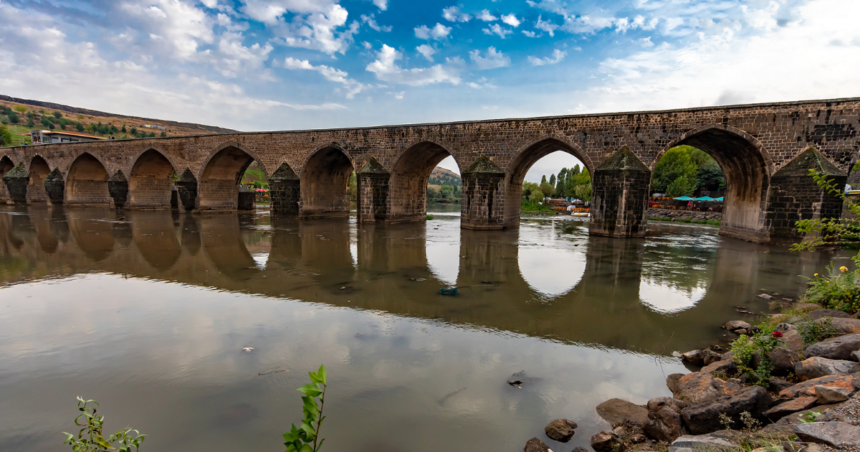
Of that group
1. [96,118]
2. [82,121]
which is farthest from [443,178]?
[82,121]

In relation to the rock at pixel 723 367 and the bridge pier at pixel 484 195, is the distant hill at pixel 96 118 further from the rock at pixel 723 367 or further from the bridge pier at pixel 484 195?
the rock at pixel 723 367

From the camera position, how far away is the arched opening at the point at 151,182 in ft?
93.6

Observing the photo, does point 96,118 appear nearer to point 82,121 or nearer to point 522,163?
point 82,121

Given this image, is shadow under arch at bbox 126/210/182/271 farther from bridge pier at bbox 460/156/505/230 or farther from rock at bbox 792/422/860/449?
bridge pier at bbox 460/156/505/230

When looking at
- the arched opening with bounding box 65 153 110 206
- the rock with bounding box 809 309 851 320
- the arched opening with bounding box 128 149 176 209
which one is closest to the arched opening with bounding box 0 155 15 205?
the arched opening with bounding box 65 153 110 206

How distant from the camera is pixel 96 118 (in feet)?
301

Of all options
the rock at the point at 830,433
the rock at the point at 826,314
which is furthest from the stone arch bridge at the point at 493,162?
the rock at the point at 830,433

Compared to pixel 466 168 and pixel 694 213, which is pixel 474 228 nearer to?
pixel 466 168

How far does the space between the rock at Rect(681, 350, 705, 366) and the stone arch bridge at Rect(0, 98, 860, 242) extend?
12344mm

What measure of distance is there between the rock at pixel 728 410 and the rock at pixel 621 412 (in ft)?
1.39

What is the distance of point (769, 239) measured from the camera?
1496 cm

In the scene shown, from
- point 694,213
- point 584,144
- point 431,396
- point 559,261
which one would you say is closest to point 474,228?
Result: point 584,144

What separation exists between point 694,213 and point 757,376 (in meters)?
30.7

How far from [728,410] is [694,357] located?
197cm
